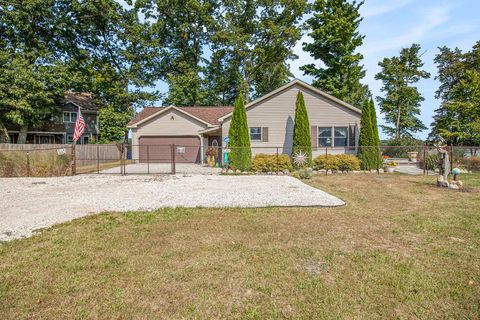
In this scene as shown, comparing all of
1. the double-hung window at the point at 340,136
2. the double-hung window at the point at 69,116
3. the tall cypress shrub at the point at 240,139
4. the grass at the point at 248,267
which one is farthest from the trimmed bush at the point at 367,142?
the double-hung window at the point at 69,116

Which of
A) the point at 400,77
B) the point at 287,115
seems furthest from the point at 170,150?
the point at 400,77

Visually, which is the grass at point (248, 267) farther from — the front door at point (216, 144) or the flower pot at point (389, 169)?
the front door at point (216, 144)

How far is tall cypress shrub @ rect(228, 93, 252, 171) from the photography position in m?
15.3

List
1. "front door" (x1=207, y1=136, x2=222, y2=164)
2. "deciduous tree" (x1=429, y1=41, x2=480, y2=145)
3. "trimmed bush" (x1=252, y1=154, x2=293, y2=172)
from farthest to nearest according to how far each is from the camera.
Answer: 1. "deciduous tree" (x1=429, y1=41, x2=480, y2=145)
2. "front door" (x1=207, y1=136, x2=222, y2=164)
3. "trimmed bush" (x1=252, y1=154, x2=293, y2=172)

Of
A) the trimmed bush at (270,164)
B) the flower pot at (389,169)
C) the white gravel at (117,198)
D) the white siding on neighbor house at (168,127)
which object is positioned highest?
the white siding on neighbor house at (168,127)

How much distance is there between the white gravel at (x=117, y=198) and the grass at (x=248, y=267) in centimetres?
94

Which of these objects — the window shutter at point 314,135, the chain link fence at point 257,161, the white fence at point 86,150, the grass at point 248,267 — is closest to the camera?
the grass at point 248,267

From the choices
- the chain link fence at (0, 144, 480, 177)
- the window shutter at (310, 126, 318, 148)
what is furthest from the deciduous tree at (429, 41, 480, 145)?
the window shutter at (310, 126, 318, 148)

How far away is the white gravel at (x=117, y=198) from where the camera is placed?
5.99 m

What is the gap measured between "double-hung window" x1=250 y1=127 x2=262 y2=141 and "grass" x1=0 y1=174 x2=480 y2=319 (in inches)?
462

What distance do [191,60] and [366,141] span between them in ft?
79.1

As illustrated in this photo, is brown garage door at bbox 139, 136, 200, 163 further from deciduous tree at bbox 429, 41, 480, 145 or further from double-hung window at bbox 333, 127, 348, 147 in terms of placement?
deciduous tree at bbox 429, 41, 480, 145

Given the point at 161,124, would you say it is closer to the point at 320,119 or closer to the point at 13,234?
the point at 320,119

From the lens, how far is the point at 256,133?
17594mm
